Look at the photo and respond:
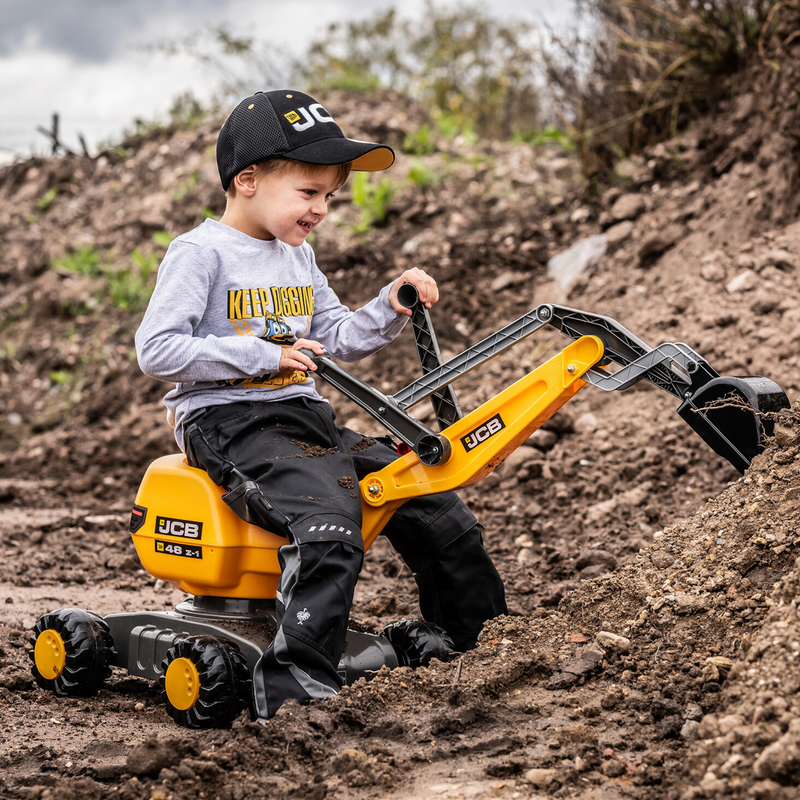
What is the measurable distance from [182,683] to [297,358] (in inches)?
38.4

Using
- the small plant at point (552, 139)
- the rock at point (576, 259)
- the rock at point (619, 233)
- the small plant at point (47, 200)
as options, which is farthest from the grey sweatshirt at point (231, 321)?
the small plant at point (47, 200)

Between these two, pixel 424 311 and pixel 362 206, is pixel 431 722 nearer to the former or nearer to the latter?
pixel 424 311

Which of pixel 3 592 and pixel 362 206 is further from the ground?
pixel 362 206

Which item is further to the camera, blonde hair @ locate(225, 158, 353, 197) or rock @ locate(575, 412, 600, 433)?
rock @ locate(575, 412, 600, 433)

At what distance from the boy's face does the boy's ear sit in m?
0.01

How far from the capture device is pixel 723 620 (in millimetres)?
2350

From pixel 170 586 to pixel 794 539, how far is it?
9.86ft

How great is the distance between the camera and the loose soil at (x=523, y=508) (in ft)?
6.56

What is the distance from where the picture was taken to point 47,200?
12203 millimetres

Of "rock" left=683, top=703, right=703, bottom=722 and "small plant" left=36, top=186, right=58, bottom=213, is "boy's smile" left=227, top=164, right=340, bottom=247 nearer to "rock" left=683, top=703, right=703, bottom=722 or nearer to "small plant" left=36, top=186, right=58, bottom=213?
"rock" left=683, top=703, right=703, bottom=722

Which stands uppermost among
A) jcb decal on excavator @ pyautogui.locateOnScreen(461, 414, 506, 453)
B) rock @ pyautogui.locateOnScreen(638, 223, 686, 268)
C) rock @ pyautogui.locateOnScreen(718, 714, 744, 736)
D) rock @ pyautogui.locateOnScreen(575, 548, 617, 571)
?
rock @ pyautogui.locateOnScreen(638, 223, 686, 268)

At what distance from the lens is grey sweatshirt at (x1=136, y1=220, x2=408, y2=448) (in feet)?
8.70

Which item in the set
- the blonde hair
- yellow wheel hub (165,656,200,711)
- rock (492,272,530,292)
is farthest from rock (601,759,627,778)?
rock (492,272,530,292)

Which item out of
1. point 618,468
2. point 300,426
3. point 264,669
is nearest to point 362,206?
point 618,468
